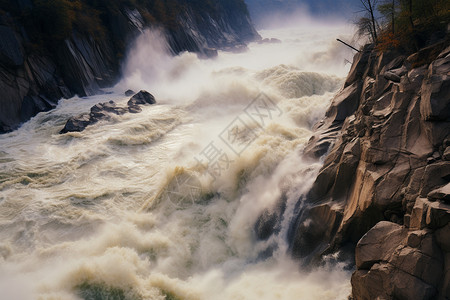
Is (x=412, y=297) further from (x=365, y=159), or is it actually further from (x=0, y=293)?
(x=0, y=293)

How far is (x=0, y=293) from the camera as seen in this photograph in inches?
315

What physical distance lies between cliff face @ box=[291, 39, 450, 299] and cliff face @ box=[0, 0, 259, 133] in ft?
57.6

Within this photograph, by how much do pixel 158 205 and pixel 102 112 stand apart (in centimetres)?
1047

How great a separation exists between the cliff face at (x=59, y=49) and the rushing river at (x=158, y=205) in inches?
74.4

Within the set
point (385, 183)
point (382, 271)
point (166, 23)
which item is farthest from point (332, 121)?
point (166, 23)

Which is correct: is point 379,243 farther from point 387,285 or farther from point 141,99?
point 141,99

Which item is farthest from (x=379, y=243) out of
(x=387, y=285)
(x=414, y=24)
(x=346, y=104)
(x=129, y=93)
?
(x=129, y=93)

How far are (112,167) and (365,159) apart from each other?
35.1 feet

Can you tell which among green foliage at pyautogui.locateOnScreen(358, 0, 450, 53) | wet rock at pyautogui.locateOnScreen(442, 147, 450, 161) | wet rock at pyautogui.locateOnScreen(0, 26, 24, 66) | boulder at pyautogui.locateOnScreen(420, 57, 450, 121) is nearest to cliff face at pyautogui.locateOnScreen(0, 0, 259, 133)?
wet rock at pyautogui.locateOnScreen(0, 26, 24, 66)

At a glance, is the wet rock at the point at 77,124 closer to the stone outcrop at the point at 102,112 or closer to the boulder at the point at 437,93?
the stone outcrop at the point at 102,112

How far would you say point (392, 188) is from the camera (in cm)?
693

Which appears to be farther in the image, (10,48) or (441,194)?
(10,48)

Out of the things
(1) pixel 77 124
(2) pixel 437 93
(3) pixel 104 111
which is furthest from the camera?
(3) pixel 104 111

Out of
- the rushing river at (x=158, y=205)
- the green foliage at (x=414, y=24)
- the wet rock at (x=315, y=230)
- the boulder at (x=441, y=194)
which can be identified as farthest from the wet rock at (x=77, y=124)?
the boulder at (x=441, y=194)
